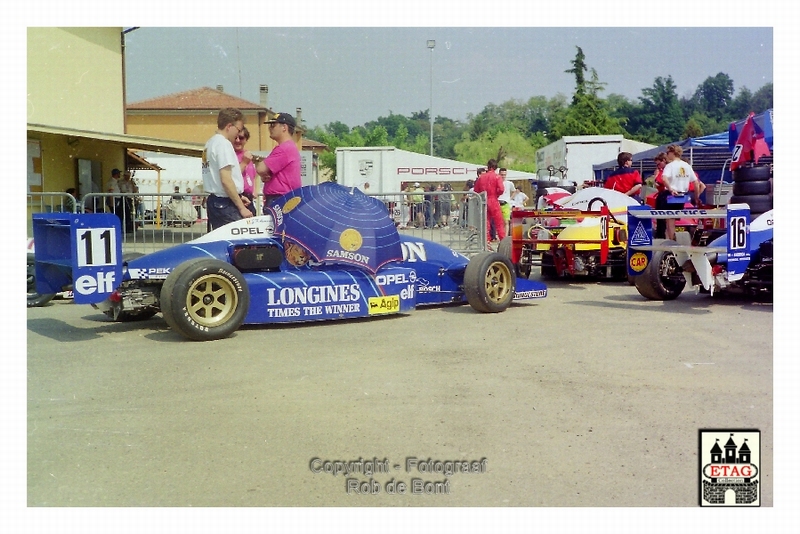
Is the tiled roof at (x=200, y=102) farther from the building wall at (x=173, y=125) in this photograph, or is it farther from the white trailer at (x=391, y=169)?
the white trailer at (x=391, y=169)

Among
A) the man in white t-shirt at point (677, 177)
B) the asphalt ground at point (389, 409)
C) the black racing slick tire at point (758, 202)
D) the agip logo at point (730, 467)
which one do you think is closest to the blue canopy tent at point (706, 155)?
the man in white t-shirt at point (677, 177)

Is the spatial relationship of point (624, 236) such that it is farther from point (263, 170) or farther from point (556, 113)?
point (556, 113)

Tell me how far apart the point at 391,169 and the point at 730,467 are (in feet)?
75.8

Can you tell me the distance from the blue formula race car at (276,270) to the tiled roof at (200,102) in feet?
5.59

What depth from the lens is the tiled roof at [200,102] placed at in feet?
29.4

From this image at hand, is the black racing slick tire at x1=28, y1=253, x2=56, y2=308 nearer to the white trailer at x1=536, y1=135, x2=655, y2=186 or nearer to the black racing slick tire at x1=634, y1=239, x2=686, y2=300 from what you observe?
the black racing slick tire at x1=634, y1=239, x2=686, y2=300

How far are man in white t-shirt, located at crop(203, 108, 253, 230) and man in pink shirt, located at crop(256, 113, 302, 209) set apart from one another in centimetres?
32

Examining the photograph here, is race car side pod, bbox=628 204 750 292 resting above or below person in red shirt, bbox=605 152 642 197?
below

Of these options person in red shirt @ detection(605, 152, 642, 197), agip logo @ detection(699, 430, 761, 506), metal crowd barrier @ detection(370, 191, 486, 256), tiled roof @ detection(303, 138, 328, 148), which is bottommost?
agip logo @ detection(699, 430, 761, 506)

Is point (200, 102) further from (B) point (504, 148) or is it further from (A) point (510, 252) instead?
(B) point (504, 148)

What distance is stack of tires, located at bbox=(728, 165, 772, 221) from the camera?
29.2ft

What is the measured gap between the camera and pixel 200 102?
1199 cm

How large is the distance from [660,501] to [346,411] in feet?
6.32

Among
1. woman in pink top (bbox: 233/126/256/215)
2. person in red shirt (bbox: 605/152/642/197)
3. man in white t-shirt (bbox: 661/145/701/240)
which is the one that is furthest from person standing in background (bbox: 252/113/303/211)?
person in red shirt (bbox: 605/152/642/197)
